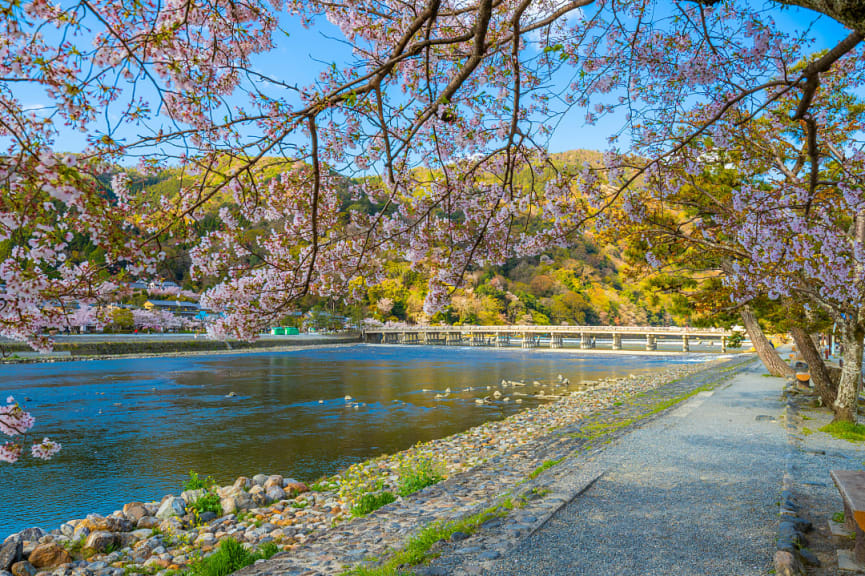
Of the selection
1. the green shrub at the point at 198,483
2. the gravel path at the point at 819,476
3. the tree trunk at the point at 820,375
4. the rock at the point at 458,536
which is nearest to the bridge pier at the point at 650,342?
the tree trunk at the point at 820,375

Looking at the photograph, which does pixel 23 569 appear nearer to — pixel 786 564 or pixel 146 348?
pixel 786 564

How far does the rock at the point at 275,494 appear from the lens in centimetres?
772

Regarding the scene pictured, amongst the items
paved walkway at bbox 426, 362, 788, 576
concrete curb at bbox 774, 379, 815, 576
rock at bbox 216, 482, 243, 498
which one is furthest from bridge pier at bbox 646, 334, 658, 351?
rock at bbox 216, 482, 243, 498

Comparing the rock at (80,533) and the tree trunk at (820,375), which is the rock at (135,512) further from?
the tree trunk at (820,375)

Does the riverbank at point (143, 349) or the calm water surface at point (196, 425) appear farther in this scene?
the riverbank at point (143, 349)

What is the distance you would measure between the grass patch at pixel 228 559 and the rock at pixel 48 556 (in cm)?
169

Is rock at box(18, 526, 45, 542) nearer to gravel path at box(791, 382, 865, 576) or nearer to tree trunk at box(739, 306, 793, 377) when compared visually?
gravel path at box(791, 382, 865, 576)

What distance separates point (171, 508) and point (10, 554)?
178 cm

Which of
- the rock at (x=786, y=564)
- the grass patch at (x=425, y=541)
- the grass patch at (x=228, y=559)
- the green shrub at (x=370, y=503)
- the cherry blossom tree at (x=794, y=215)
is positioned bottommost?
the grass patch at (x=228, y=559)

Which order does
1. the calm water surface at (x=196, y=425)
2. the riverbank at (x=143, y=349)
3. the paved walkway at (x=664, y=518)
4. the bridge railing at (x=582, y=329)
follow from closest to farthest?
the paved walkway at (x=664, y=518) < the calm water surface at (x=196, y=425) < the riverbank at (x=143, y=349) < the bridge railing at (x=582, y=329)

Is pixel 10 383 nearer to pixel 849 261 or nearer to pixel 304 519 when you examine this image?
pixel 304 519

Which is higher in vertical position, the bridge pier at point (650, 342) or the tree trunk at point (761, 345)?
the tree trunk at point (761, 345)

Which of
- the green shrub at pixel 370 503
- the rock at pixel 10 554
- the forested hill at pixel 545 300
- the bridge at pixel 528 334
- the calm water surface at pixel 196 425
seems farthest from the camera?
the forested hill at pixel 545 300

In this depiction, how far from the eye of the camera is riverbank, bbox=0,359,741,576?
5.50 m
